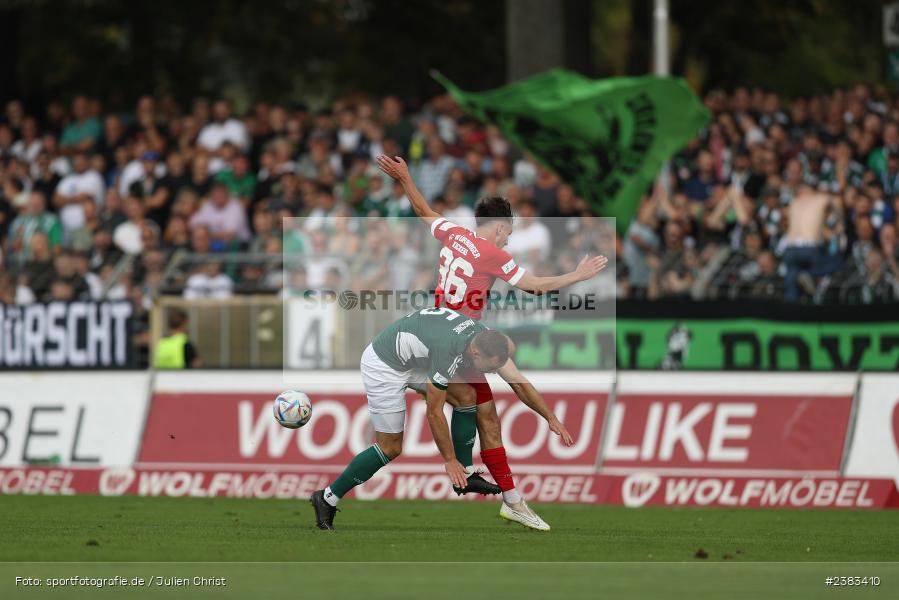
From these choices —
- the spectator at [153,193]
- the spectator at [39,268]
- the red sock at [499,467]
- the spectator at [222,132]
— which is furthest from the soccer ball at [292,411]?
the spectator at [222,132]

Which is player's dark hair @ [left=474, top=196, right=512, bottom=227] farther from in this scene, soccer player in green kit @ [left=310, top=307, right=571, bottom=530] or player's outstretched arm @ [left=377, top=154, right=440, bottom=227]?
soccer player in green kit @ [left=310, top=307, right=571, bottom=530]

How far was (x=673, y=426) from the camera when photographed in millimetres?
17719

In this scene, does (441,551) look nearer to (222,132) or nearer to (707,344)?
(707,344)

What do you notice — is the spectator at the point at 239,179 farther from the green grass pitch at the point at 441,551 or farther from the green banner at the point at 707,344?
the green grass pitch at the point at 441,551

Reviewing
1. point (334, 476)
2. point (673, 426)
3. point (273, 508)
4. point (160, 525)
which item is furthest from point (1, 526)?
point (673, 426)

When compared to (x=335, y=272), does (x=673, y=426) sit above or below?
below

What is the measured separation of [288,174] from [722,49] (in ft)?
48.1

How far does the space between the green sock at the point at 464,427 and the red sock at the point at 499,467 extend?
0.28 m

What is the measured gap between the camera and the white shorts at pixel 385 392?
13031mm

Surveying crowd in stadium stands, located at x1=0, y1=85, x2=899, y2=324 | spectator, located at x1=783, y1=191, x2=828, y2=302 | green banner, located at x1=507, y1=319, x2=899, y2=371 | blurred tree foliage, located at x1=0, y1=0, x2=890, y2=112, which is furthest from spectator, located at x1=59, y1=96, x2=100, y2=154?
spectator, located at x1=783, y1=191, x2=828, y2=302

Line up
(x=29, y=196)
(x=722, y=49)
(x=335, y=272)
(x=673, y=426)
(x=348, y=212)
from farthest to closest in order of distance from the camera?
(x=722, y=49) < (x=29, y=196) < (x=348, y=212) < (x=335, y=272) < (x=673, y=426)

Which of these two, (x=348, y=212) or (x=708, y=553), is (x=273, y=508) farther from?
(x=348, y=212)

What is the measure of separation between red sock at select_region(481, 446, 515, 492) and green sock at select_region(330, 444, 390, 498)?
2.52ft

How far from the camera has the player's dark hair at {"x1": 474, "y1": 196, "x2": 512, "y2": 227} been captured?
13.0 meters
